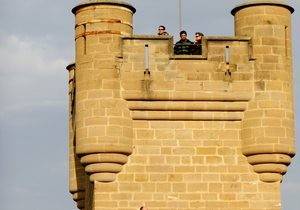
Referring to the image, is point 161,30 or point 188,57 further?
point 161,30

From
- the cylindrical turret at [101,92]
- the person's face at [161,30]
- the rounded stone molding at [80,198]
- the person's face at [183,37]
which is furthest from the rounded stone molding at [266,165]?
the rounded stone molding at [80,198]

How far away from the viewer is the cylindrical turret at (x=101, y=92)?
30453mm

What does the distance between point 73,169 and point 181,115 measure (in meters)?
4.69

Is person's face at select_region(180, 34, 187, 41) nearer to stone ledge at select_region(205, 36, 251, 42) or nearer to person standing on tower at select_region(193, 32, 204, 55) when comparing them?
person standing on tower at select_region(193, 32, 204, 55)

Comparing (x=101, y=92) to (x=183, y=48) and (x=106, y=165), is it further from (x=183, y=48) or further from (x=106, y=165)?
(x=183, y=48)

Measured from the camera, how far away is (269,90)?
3103 cm

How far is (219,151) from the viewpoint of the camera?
101ft

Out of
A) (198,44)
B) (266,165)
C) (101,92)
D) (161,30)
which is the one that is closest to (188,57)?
(198,44)

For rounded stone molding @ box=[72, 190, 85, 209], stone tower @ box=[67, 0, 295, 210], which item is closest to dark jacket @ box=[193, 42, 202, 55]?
stone tower @ box=[67, 0, 295, 210]

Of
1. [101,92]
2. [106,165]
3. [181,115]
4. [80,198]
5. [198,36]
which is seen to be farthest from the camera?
[80,198]

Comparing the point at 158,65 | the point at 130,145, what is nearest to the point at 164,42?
the point at 158,65

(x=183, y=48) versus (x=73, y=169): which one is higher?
(x=183, y=48)

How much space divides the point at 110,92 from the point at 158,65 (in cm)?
124

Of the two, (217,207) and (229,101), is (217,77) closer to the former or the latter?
(229,101)
